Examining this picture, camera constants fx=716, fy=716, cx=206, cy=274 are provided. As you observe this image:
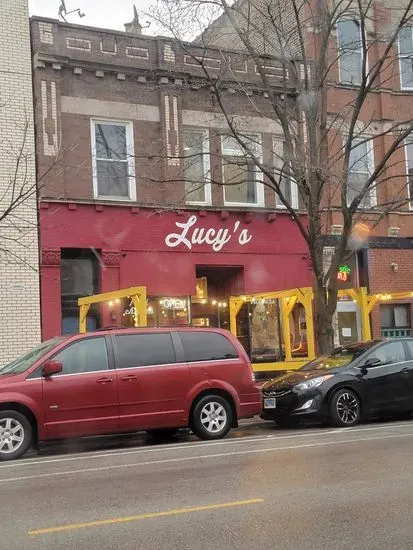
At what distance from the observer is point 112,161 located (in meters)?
17.1

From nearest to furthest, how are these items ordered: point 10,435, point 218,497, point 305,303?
point 218,497 < point 10,435 < point 305,303

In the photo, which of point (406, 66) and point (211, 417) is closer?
point (211, 417)

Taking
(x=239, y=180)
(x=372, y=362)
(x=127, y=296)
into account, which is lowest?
(x=372, y=362)

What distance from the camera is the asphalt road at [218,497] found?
531 centimetres

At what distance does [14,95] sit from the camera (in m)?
15.9

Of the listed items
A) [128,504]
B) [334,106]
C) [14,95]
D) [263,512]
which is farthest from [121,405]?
[334,106]

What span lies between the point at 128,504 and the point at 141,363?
13.9 feet

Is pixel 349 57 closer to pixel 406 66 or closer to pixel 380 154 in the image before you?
pixel 406 66

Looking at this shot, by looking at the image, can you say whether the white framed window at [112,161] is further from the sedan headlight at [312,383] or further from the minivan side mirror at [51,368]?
the minivan side mirror at [51,368]

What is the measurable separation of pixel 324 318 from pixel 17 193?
7.13m

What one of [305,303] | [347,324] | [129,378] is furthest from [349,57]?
[129,378]

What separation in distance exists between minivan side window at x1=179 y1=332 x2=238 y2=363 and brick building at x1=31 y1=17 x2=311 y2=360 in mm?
5032

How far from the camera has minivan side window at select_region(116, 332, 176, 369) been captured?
1057 centimetres

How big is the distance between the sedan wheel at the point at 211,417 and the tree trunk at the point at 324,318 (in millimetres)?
3933
